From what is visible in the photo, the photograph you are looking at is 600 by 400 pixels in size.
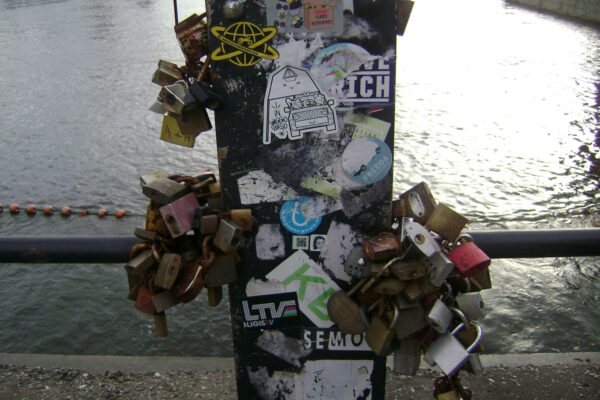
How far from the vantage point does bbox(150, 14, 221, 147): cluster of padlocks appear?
58.4 inches

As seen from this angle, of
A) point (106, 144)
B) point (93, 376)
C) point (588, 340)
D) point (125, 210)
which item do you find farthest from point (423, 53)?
point (93, 376)

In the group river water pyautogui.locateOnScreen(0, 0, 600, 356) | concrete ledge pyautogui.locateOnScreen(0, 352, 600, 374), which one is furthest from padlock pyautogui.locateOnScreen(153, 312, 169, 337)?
river water pyautogui.locateOnScreen(0, 0, 600, 356)

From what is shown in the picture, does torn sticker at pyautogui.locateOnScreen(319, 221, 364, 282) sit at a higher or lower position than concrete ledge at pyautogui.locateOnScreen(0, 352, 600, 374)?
higher

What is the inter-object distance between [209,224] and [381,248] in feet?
1.48

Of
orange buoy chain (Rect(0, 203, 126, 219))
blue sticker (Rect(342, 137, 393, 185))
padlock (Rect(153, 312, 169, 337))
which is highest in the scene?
blue sticker (Rect(342, 137, 393, 185))

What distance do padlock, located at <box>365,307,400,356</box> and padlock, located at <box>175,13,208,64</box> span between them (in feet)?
2.79

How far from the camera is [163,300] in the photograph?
1522mm

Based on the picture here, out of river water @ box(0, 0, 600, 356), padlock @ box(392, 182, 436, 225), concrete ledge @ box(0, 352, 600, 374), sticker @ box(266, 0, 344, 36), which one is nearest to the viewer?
sticker @ box(266, 0, 344, 36)

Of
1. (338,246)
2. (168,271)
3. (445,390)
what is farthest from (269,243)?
(445,390)

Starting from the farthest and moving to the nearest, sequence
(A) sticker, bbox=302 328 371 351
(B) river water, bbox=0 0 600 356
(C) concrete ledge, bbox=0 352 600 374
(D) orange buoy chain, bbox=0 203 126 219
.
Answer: (D) orange buoy chain, bbox=0 203 126 219 → (B) river water, bbox=0 0 600 356 → (C) concrete ledge, bbox=0 352 600 374 → (A) sticker, bbox=302 328 371 351

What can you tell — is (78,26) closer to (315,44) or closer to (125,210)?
(125,210)

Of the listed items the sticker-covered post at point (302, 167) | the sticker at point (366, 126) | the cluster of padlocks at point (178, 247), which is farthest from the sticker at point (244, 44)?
the cluster of padlocks at point (178, 247)

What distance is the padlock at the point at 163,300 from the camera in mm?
1515

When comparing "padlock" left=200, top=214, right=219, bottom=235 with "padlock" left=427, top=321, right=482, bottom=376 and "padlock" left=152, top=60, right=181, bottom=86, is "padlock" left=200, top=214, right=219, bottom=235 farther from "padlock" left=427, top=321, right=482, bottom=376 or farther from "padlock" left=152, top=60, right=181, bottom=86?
"padlock" left=427, top=321, right=482, bottom=376
